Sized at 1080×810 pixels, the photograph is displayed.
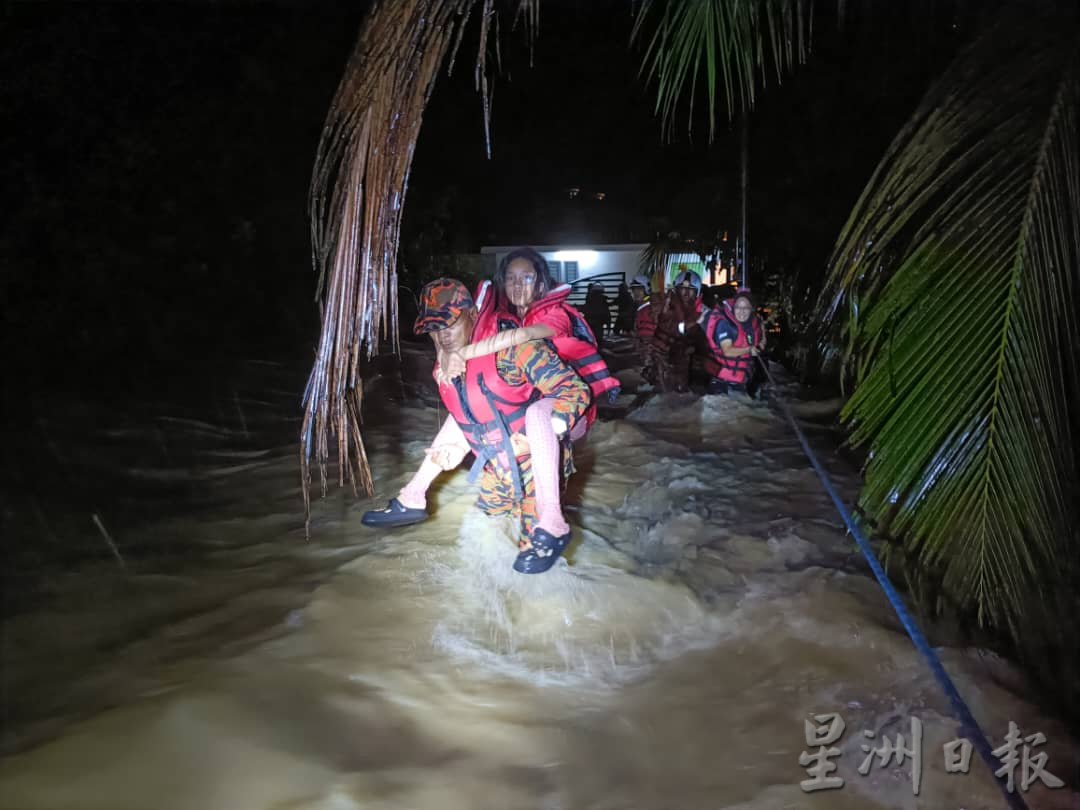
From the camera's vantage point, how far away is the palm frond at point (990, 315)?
1.50m

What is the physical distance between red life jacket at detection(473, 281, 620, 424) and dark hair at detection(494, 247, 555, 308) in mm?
93

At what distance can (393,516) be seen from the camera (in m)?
4.04

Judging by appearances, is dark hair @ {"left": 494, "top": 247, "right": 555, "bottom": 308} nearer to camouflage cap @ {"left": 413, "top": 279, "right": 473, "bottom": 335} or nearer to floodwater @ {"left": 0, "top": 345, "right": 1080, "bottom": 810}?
camouflage cap @ {"left": 413, "top": 279, "right": 473, "bottom": 335}

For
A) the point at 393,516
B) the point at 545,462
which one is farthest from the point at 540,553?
the point at 393,516

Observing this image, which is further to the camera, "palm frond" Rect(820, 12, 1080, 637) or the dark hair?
the dark hair

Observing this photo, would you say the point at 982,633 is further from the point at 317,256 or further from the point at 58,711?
the point at 58,711

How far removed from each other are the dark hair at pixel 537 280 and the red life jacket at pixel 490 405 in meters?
0.44

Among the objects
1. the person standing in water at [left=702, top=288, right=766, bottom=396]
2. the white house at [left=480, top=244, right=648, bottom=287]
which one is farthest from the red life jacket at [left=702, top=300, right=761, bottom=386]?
the white house at [left=480, top=244, right=648, bottom=287]

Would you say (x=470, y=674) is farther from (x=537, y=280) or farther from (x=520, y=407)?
(x=537, y=280)

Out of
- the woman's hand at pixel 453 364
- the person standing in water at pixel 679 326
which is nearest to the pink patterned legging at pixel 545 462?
the woman's hand at pixel 453 364

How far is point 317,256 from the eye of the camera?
1.86 metres

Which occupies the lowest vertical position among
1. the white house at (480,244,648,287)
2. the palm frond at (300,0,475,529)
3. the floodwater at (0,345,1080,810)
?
the floodwater at (0,345,1080,810)

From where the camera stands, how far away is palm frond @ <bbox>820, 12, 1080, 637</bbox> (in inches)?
59.2

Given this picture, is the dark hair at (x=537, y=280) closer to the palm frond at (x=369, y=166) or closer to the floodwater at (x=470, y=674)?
the floodwater at (x=470, y=674)
